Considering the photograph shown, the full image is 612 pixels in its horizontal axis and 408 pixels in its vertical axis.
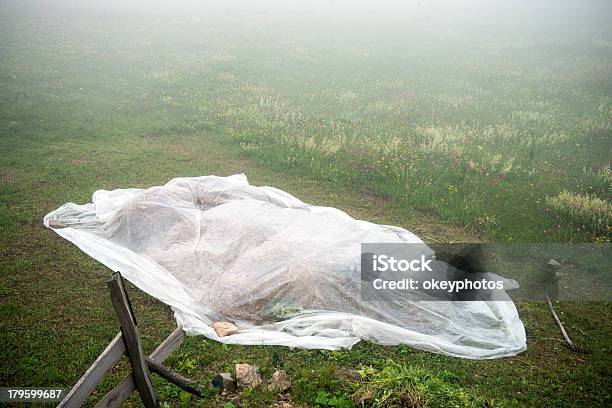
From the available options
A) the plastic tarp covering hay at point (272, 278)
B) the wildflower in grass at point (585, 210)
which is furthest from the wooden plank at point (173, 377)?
the wildflower in grass at point (585, 210)

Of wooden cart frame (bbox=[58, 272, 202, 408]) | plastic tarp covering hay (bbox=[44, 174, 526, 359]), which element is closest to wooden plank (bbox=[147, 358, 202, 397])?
wooden cart frame (bbox=[58, 272, 202, 408])

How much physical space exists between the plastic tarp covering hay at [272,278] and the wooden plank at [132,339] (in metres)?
1.99

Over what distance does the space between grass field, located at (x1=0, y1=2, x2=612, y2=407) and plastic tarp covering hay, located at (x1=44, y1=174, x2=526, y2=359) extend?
30cm

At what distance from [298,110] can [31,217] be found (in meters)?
12.7

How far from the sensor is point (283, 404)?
5781mm

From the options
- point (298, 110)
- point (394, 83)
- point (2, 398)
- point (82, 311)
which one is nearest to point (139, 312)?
point (82, 311)

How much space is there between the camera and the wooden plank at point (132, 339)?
435cm

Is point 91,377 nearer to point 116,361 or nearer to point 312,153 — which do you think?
point 116,361

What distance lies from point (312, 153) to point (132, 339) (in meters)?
11.4

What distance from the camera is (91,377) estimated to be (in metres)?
4.39

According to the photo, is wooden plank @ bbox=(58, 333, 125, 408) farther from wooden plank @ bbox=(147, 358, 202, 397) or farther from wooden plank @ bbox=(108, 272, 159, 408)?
wooden plank @ bbox=(147, 358, 202, 397)

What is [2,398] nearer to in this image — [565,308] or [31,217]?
[31,217]

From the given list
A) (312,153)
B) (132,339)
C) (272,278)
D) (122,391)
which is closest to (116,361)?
(132,339)

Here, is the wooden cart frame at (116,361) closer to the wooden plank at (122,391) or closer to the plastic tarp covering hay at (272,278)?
the wooden plank at (122,391)
